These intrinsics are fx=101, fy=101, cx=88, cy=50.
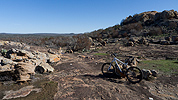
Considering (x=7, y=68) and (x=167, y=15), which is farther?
(x=167, y=15)

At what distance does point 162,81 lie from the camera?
3795 millimetres

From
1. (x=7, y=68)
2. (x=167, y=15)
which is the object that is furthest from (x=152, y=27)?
(x=7, y=68)

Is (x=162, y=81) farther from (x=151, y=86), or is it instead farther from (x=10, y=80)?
(x=10, y=80)

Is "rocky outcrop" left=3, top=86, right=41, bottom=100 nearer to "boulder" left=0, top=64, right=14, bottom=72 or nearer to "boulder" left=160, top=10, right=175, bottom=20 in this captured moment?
"boulder" left=0, top=64, right=14, bottom=72

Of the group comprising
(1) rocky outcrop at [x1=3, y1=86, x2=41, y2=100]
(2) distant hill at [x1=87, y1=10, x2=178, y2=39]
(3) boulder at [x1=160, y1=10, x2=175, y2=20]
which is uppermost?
(3) boulder at [x1=160, y1=10, x2=175, y2=20]

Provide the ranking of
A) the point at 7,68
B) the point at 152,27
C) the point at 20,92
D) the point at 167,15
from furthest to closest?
the point at 167,15 < the point at 152,27 < the point at 7,68 < the point at 20,92

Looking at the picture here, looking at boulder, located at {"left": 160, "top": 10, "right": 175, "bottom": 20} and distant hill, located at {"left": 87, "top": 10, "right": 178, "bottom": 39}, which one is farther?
boulder, located at {"left": 160, "top": 10, "right": 175, "bottom": 20}

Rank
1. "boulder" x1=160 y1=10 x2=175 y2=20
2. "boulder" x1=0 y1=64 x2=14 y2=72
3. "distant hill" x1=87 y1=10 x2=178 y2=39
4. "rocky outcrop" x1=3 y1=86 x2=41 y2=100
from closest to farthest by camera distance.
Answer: "rocky outcrop" x1=3 y1=86 x2=41 y2=100
"boulder" x1=0 y1=64 x2=14 y2=72
"distant hill" x1=87 y1=10 x2=178 y2=39
"boulder" x1=160 y1=10 x2=175 y2=20

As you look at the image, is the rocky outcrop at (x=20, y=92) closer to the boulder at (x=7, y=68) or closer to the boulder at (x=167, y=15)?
the boulder at (x=7, y=68)

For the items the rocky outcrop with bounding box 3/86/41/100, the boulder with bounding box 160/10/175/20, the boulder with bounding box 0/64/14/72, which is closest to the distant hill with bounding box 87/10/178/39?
the boulder with bounding box 160/10/175/20

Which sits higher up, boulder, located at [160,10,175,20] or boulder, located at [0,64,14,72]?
boulder, located at [160,10,175,20]

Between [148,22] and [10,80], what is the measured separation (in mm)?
34597

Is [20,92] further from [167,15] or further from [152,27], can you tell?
[167,15]

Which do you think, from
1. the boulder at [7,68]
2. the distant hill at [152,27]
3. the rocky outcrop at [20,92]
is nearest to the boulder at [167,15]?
the distant hill at [152,27]
